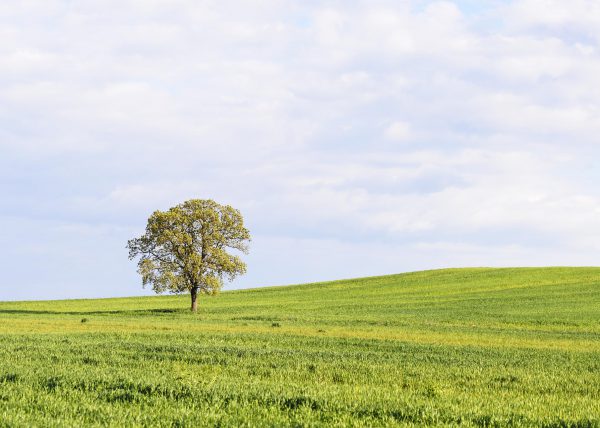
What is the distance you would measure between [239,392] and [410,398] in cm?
380

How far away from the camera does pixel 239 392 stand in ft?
51.4

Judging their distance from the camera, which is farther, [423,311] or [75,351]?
[423,311]

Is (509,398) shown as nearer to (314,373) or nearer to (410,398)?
(410,398)

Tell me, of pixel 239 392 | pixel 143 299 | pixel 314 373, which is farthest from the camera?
pixel 143 299

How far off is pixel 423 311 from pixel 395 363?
45025 millimetres

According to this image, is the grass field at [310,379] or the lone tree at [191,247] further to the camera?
the lone tree at [191,247]

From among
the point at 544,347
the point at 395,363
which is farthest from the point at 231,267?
the point at 395,363

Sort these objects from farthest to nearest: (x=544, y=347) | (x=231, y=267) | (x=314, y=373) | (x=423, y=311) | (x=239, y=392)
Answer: (x=231, y=267) → (x=423, y=311) → (x=544, y=347) → (x=314, y=373) → (x=239, y=392)

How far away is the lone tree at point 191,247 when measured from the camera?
75.7m

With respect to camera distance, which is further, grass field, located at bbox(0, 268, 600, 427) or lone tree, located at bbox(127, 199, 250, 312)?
lone tree, located at bbox(127, 199, 250, 312)

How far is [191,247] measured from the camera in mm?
76688

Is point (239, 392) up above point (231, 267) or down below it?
below

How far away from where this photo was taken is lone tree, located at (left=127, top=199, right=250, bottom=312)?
248 ft

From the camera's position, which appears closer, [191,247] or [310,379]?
[310,379]
